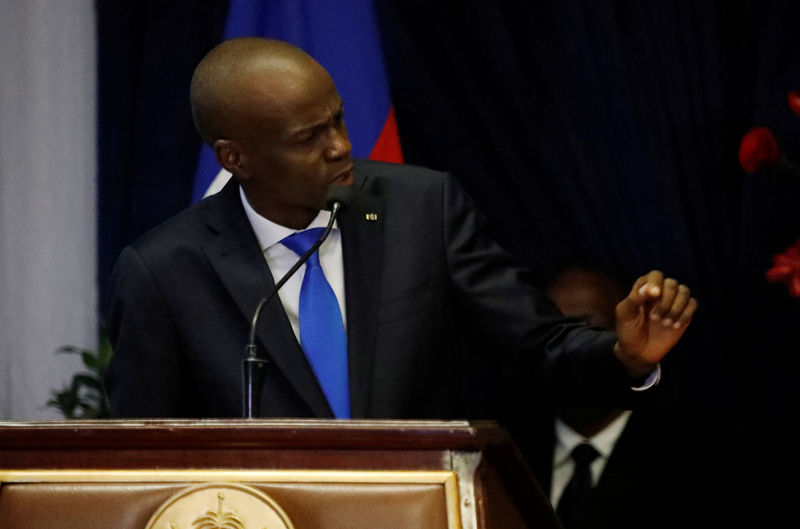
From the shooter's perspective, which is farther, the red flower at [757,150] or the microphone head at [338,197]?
the red flower at [757,150]

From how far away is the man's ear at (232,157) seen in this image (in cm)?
216

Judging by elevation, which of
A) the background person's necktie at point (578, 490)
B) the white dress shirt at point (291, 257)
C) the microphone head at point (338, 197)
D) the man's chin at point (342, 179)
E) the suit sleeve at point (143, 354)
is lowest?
the background person's necktie at point (578, 490)

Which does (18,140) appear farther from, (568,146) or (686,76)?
(686,76)

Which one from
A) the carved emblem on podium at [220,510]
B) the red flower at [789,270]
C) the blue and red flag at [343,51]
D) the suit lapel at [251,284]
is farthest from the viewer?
the blue and red flag at [343,51]

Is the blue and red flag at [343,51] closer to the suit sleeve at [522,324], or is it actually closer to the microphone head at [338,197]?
the suit sleeve at [522,324]

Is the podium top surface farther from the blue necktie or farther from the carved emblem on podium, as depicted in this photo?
the blue necktie

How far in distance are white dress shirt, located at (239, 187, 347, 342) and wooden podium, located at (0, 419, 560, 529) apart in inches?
31.1

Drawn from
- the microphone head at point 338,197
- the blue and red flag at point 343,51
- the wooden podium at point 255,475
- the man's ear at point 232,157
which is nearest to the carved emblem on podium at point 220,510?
the wooden podium at point 255,475

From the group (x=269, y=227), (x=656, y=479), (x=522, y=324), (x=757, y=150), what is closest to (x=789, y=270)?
(x=757, y=150)

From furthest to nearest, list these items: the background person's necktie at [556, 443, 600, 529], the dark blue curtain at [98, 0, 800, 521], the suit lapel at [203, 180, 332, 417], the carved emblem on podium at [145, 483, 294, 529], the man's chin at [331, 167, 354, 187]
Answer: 1. the dark blue curtain at [98, 0, 800, 521]
2. the background person's necktie at [556, 443, 600, 529]
3. the man's chin at [331, 167, 354, 187]
4. the suit lapel at [203, 180, 332, 417]
5. the carved emblem on podium at [145, 483, 294, 529]

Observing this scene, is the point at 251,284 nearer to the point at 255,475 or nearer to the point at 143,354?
the point at 143,354

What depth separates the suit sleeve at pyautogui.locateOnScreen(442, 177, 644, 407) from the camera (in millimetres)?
1877

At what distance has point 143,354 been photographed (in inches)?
81.5

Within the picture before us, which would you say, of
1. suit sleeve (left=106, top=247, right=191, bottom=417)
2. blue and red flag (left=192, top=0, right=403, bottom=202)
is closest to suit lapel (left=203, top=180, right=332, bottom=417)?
suit sleeve (left=106, top=247, right=191, bottom=417)
